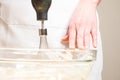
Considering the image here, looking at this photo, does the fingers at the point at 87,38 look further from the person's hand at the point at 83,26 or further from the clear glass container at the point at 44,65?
the clear glass container at the point at 44,65

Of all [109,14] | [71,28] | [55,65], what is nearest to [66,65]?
[55,65]

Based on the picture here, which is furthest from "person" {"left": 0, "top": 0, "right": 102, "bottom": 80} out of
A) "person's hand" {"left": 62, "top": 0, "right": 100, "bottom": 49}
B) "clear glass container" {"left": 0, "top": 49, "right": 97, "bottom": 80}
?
"clear glass container" {"left": 0, "top": 49, "right": 97, "bottom": 80}

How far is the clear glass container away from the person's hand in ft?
0.74

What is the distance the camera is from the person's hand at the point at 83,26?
21.7 inches

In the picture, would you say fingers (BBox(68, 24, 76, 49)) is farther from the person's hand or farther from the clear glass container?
the clear glass container

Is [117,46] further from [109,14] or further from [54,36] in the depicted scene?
[54,36]

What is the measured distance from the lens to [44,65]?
11.2 inches

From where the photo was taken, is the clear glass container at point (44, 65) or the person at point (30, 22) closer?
the clear glass container at point (44, 65)

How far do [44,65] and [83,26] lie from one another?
0.33m

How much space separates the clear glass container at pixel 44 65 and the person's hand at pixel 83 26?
0.23 metres

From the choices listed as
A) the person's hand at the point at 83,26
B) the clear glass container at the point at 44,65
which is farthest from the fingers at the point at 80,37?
the clear glass container at the point at 44,65

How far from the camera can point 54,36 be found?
675 mm

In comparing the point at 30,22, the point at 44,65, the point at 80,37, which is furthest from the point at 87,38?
the point at 44,65

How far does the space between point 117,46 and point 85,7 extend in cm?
98
